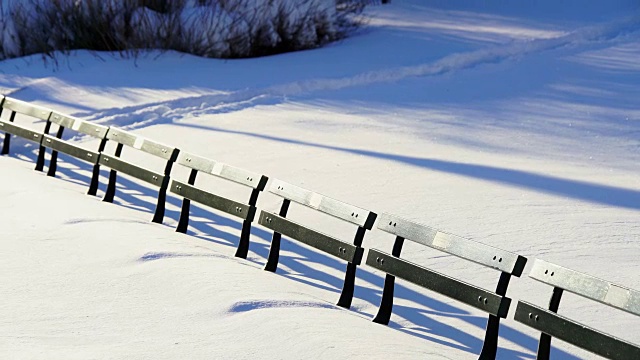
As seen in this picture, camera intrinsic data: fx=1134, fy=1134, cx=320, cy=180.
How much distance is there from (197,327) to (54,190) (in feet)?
19.8

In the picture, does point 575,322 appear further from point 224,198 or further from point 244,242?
point 224,198

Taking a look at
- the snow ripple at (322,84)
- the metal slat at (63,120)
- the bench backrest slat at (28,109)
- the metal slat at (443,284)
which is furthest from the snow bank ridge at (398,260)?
the snow ripple at (322,84)

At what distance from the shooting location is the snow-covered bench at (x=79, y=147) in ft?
43.8

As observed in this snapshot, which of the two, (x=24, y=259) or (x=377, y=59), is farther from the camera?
(x=377, y=59)

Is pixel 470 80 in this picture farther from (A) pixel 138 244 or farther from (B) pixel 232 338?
(B) pixel 232 338

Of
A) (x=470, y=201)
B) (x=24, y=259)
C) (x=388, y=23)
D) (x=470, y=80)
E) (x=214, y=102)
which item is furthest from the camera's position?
(x=388, y=23)

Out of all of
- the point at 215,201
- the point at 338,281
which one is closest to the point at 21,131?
the point at 215,201

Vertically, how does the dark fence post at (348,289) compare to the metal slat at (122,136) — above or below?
below

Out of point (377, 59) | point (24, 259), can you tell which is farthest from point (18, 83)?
point (24, 259)

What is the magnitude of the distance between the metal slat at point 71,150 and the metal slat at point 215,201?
2.37 meters

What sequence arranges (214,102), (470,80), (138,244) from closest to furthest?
(138,244)
(214,102)
(470,80)

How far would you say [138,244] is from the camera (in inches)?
391

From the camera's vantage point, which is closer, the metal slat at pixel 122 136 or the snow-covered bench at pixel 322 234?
the snow-covered bench at pixel 322 234

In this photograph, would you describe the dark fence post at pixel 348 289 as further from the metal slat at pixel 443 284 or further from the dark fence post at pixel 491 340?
the dark fence post at pixel 491 340
